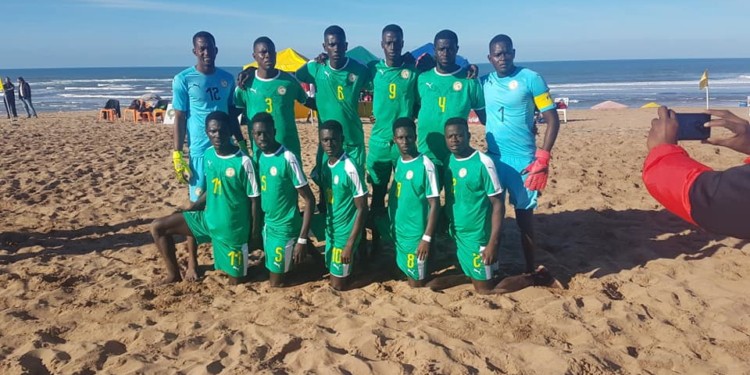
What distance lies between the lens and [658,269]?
17.0 ft

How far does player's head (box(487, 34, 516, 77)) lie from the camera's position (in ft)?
15.4

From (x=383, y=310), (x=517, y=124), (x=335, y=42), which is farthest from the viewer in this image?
(x=335, y=42)

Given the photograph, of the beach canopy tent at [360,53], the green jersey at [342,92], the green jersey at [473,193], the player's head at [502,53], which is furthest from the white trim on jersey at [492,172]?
the beach canopy tent at [360,53]

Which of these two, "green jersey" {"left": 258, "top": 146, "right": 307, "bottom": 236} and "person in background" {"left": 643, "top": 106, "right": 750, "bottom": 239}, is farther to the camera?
"green jersey" {"left": 258, "top": 146, "right": 307, "bottom": 236}

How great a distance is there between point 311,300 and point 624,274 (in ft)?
9.05

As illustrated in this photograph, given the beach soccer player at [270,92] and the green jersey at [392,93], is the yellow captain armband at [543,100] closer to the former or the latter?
the green jersey at [392,93]

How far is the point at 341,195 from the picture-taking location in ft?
15.8

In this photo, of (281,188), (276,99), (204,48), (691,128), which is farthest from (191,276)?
(691,128)

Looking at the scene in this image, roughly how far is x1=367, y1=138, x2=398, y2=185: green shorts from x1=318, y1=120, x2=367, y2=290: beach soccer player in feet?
1.08

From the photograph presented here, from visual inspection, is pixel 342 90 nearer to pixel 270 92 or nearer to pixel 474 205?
pixel 270 92

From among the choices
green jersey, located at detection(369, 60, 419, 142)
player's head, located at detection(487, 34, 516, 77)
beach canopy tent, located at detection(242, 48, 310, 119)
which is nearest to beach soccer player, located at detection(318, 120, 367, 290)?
green jersey, located at detection(369, 60, 419, 142)

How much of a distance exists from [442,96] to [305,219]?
1559mm

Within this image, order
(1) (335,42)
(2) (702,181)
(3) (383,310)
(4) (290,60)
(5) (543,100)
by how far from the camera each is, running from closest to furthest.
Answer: (2) (702,181)
(3) (383,310)
(5) (543,100)
(1) (335,42)
(4) (290,60)

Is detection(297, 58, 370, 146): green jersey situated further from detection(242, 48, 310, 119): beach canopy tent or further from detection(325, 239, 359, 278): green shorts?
detection(242, 48, 310, 119): beach canopy tent
